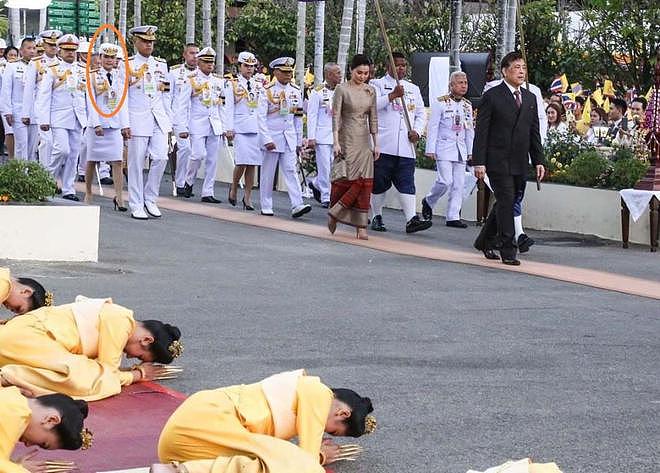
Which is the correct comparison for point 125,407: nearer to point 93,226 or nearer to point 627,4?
point 93,226

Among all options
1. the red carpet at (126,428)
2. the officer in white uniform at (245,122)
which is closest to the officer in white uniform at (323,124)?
the officer in white uniform at (245,122)

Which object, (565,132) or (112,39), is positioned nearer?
(565,132)

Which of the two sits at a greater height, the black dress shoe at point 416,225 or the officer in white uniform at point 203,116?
the officer in white uniform at point 203,116

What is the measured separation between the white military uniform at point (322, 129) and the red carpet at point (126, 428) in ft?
39.7

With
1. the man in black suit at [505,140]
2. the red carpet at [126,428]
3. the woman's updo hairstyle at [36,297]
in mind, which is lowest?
the red carpet at [126,428]

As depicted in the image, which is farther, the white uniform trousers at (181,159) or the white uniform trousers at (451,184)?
the white uniform trousers at (181,159)

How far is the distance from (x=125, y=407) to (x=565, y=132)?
13.3m

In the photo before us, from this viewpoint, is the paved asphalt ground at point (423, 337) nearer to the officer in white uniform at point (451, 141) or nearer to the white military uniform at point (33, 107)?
the officer in white uniform at point (451, 141)

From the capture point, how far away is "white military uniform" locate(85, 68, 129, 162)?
1798 centimetres

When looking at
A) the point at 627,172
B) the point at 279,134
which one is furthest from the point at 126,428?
the point at 279,134

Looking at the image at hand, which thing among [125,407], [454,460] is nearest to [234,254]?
[125,407]

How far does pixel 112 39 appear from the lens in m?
41.4

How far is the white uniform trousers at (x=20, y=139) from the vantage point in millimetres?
21656

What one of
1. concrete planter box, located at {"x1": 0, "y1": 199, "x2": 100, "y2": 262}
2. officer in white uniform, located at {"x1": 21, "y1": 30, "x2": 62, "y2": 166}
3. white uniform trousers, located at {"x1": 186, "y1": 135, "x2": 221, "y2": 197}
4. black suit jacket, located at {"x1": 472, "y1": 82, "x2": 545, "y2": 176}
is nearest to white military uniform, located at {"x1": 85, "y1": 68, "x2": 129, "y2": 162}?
officer in white uniform, located at {"x1": 21, "y1": 30, "x2": 62, "y2": 166}
